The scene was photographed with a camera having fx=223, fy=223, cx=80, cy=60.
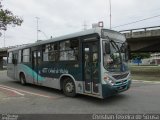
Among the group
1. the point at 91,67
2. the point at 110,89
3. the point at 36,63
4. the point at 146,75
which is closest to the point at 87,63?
the point at 91,67

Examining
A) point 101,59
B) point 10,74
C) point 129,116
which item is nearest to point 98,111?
point 129,116

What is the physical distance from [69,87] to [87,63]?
180 cm

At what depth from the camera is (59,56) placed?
36.6ft

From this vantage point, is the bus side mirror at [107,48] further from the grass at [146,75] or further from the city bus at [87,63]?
the grass at [146,75]

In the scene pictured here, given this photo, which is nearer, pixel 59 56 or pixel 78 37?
pixel 78 37

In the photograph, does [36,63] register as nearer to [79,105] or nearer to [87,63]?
[87,63]

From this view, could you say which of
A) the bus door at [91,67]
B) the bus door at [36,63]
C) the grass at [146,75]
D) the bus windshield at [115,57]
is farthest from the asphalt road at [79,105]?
the grass at [146,75]

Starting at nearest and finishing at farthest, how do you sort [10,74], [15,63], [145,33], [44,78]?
[44,78], [15,63], [10,74], [145,33]

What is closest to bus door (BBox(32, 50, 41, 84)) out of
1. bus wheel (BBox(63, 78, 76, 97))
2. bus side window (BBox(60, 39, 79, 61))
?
bus side window (BBox(60, 39, 79, 61))

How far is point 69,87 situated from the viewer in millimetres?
10617

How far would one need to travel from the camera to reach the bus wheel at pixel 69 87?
10445 mm

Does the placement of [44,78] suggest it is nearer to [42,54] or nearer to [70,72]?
[42,54]

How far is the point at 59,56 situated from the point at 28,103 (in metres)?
2.88

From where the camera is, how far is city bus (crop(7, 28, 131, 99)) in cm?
883
